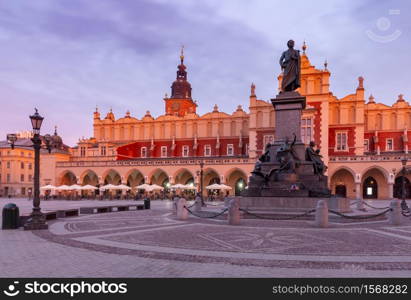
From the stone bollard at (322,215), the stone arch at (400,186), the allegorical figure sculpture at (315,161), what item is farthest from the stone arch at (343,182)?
the stone bollard at (322,215)

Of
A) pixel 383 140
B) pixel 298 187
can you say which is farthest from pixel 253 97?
pixel 298 187

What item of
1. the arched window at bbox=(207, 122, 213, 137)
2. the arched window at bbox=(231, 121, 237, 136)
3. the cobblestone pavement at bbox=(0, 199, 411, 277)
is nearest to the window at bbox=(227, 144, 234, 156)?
the arched window at bbox=(231, 121, 237, 136)

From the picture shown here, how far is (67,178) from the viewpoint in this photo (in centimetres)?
6191

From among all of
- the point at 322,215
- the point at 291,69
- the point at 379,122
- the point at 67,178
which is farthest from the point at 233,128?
the point at 322,215

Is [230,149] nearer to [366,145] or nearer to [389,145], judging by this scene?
[366,145]

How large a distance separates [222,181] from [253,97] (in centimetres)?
1432

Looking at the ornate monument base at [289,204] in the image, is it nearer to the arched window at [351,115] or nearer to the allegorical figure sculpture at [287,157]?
the allegorical figure sculpture at [287,157]

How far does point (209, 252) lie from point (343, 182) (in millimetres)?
44962

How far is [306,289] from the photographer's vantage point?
5.59 metres

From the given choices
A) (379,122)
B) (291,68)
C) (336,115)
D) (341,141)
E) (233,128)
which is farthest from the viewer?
(233,128)

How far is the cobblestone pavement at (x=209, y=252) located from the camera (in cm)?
673

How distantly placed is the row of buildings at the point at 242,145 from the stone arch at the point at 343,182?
0.13 meters

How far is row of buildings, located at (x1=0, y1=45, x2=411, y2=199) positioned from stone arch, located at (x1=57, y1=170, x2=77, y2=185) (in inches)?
6.6

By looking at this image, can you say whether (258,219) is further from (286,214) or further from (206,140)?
(206,140)
